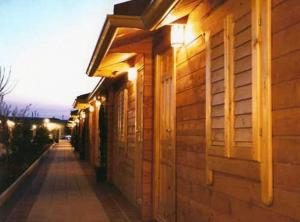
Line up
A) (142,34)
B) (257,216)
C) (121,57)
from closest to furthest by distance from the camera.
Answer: (257,216), (142,34), (121,57)

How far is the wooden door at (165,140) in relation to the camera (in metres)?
7.09

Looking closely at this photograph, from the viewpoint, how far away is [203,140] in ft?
18.6

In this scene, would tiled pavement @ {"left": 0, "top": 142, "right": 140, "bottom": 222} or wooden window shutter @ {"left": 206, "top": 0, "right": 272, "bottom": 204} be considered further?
tiled pavement @ {"left": 0, "top": 142, "right": 140, "bottom": 222}

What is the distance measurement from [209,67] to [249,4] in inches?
44.3

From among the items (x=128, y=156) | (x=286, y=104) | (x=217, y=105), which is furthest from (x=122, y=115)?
(x=286, y=104)

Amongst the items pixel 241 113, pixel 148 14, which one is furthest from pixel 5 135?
pixel 241 113

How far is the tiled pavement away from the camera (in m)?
9.15

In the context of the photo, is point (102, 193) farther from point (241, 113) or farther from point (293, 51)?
point (293, 51)

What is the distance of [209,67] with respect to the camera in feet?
17.7

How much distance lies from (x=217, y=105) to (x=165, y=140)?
2660mm

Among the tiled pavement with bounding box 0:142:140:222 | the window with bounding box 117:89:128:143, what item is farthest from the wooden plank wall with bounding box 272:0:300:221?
the window with bounding box 117:89:128:143

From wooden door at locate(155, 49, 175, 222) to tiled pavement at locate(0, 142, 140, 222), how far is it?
112 cm

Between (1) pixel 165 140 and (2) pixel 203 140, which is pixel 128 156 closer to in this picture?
(1) pixel 165 140

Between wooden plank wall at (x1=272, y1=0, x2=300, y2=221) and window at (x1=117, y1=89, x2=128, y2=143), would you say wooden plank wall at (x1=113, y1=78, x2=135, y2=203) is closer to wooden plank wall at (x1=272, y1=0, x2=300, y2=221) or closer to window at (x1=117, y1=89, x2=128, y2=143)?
window at (x1=117, y1=89, x2=128, y2=143)
